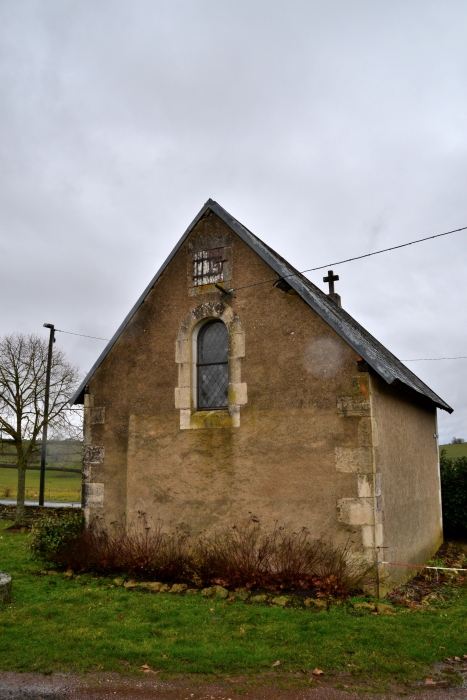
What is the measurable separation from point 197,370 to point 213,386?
0.47 meters

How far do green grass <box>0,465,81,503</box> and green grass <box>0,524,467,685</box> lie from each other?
24478 mm

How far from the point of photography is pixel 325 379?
964cm

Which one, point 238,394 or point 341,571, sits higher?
point 238,394

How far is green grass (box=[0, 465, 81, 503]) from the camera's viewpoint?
33.4 meters

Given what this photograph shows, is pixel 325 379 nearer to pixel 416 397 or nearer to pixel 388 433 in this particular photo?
pixel 388 433

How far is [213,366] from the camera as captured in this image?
36.2 ft

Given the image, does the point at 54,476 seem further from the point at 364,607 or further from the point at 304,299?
the point at 364,607

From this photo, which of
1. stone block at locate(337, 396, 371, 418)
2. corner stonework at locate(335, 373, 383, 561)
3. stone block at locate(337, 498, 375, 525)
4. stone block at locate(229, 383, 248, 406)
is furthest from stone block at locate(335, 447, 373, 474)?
stone block at locate(229, 383, 248, 406)

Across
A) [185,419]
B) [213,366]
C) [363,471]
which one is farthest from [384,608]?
[213,366]

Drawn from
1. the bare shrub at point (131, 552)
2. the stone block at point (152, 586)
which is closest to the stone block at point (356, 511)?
the bare shrub at point (131, 552)

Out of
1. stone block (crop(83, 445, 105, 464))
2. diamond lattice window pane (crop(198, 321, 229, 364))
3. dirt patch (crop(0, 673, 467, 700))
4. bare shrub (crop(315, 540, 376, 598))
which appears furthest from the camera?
→ stone block (crop(83, 445, 105, 464))

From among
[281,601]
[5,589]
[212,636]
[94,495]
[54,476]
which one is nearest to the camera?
[212,636]

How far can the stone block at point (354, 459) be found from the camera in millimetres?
9070

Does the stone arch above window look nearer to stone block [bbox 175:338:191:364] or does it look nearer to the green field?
stone block [bbox 175:338:191:364]
